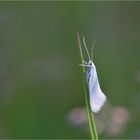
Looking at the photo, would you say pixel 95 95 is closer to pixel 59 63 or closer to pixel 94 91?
pixel 94 91

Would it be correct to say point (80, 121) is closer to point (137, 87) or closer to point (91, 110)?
point (137, 87)

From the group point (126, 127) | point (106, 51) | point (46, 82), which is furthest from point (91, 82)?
point (106, 51)

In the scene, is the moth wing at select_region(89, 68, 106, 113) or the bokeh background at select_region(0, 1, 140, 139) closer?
the moth wing at select_region(89, 68, 106, 113)

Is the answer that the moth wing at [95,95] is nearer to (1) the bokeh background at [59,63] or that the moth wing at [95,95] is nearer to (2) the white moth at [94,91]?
(2) the white moth at [94,91]

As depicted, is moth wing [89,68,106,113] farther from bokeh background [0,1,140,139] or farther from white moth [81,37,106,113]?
bokeh background [0,1,140,139]

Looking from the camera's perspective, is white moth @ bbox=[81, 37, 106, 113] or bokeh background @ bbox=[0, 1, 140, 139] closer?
white moth @ bbox=[81, 37, 106, 113]

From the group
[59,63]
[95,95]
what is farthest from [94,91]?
[59,63]

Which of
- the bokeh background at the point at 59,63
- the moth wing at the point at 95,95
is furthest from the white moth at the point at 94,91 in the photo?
the bokeh background at the point at 59,63

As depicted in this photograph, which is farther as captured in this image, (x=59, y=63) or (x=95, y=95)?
(x=59, y=63)

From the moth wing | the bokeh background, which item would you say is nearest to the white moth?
the moth wing
